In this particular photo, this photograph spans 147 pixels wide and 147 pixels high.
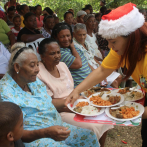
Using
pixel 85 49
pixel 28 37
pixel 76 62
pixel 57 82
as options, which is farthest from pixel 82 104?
pixel 28 37

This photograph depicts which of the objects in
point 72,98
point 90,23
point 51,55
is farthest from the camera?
point 90,23

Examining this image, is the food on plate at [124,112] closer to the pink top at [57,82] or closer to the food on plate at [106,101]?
the food on plate at [106,101]

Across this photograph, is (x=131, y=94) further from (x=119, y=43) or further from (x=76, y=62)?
(x=76, y=62)

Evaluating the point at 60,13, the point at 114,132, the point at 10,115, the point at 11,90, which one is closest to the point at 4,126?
the point at 10,115

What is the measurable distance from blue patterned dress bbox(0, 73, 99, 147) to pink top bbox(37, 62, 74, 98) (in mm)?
222

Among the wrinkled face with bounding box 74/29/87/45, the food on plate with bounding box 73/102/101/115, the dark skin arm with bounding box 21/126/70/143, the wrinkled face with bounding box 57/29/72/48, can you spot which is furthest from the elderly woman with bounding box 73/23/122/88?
the dark skin arm with bounding box 21/126/70/143

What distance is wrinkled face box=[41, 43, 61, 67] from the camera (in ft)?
7.52

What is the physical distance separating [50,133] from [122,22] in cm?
115

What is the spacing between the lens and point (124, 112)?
1.61m

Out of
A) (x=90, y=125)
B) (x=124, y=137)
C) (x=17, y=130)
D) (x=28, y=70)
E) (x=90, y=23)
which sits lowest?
(x=124, y=137)

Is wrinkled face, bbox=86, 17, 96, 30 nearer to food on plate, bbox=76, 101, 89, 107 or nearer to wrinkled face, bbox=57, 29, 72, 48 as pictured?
wrinkled face, bbox=57, 29, 72, 48

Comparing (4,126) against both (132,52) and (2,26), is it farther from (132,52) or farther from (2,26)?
(2,26)

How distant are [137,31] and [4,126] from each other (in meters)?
1.27

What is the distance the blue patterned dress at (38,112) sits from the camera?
5.18 feet
